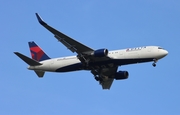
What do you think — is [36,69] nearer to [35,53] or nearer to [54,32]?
[35,53]

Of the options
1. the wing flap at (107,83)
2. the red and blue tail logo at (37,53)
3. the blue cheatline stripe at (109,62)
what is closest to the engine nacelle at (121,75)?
the wing flap at (107,83)

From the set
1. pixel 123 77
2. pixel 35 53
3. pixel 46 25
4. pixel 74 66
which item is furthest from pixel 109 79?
pixel 46 25

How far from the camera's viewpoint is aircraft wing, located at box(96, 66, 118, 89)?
209 feet

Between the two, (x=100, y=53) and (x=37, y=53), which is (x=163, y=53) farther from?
(x=37, y=53)

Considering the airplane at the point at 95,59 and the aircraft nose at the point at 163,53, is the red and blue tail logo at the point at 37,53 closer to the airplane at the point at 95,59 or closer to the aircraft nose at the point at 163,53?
the airplane at the point at 95,59

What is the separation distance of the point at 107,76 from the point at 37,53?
39.9 ft

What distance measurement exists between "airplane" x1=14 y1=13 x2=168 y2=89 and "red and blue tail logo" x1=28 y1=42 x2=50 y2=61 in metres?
1.71

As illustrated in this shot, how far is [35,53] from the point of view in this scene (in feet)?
227

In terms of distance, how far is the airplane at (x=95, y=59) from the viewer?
191ft

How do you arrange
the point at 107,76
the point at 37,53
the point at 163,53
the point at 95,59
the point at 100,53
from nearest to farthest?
the point at 100,53 → the point at 163,53 → the point at 95,59 → the point at 107,76 → the point at 37,53

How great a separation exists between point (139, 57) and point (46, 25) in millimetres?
13632

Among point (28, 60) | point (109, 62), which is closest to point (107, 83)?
point (109, 62)

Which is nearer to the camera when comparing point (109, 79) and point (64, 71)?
point (64, 71)

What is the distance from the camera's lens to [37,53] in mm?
68875
